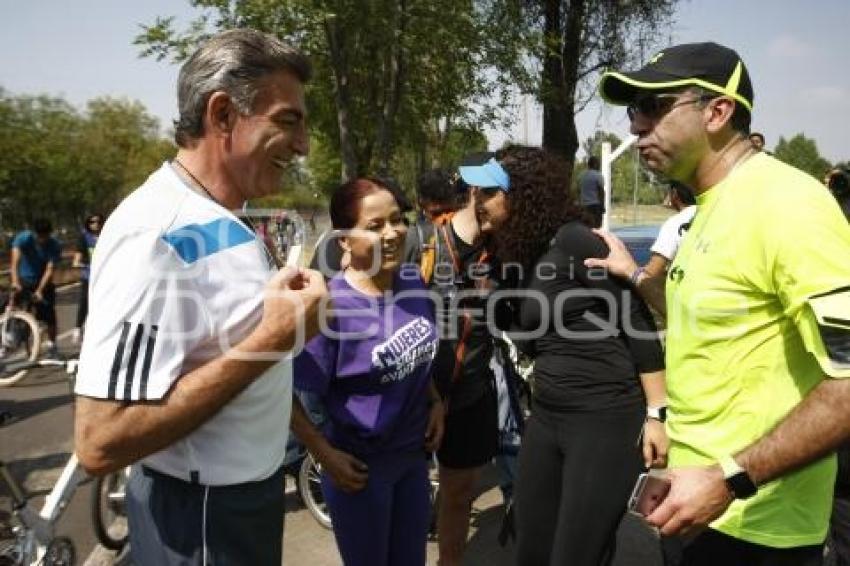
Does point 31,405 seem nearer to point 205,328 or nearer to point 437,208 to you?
point 437,208

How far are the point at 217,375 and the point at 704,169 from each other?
1373 millimetres

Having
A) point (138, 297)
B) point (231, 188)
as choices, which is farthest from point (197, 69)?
point (138, 297)

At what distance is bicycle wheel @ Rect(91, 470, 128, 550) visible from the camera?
3.58 m

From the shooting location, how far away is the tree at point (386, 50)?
8781 millimetres

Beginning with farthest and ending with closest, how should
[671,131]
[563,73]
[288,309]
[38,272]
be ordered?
[563,73], [38,272], [671,131], [288,309]

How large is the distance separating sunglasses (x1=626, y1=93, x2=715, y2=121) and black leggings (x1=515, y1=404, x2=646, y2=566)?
48.5 inches

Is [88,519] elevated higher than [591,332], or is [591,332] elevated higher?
[591,332]

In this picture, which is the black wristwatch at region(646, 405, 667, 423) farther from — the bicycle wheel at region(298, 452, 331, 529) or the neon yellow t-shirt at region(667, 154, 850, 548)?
the bicycle wheel at region(298, 452, 331, 529)

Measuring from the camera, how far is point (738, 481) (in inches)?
54.4

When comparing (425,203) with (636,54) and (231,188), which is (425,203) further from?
(636,54)

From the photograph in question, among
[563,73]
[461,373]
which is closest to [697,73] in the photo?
[461,373]

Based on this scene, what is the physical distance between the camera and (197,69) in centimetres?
148

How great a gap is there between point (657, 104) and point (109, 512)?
3.72 m

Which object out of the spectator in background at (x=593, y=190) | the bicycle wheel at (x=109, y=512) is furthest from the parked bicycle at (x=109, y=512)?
the spectator in background at (x=593, y=190)
